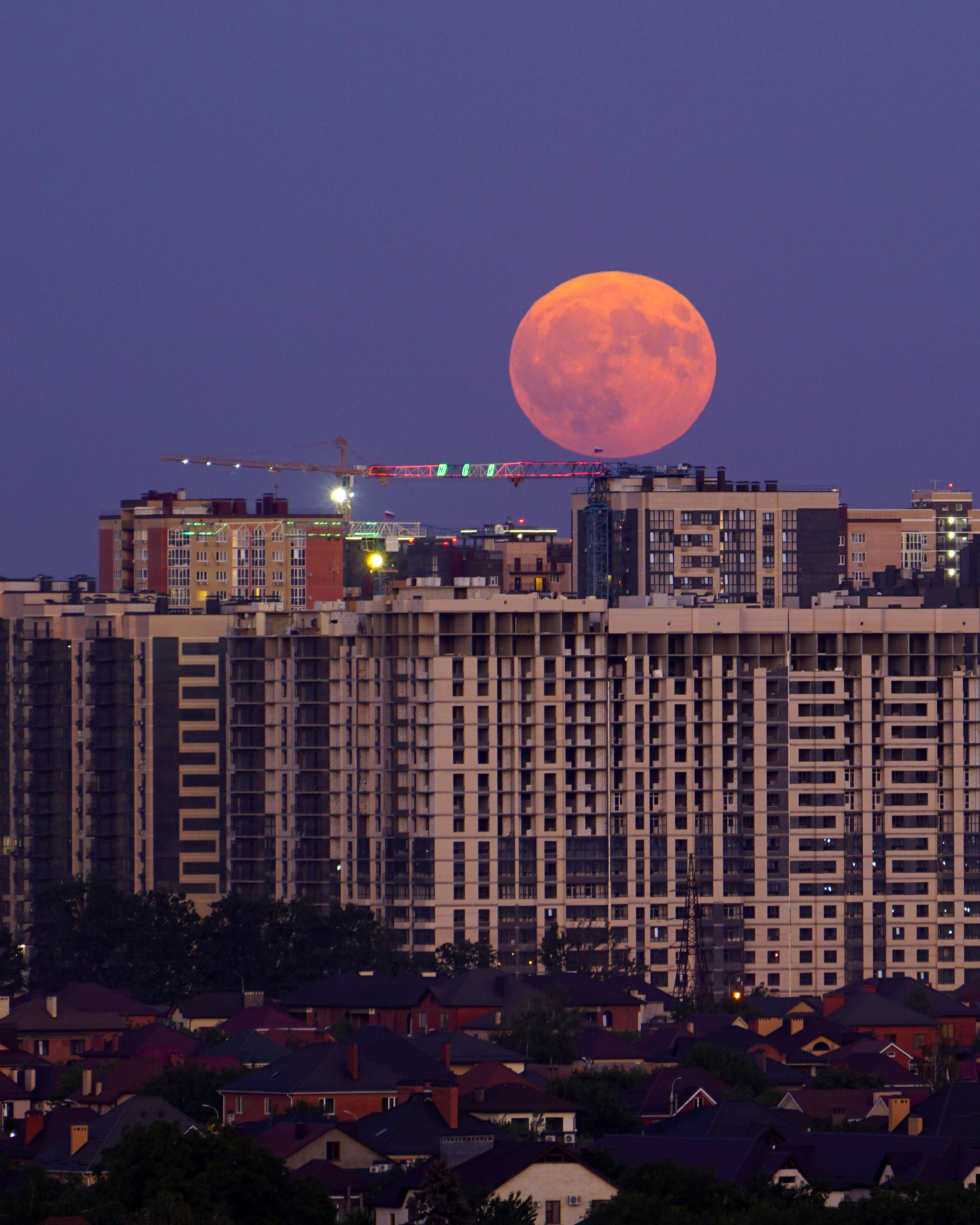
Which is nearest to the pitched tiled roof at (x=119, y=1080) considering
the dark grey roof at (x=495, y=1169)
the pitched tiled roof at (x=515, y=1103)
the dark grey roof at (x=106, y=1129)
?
the dark grey roof at (x=106, y=1129)

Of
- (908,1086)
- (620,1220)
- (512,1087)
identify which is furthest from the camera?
(908,1086)

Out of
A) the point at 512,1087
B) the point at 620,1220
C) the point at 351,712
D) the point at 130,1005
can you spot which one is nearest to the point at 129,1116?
the point at 512,1087

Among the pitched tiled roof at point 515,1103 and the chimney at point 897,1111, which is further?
the pitched tiled roof at point 515,1103

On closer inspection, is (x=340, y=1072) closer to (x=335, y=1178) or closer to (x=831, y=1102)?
(x=831, y=1102)

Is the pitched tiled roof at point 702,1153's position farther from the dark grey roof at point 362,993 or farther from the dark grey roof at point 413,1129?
the dark grey roof at point 362,993

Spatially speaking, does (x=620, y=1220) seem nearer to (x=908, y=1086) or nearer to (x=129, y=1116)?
(x=129, y=1116)

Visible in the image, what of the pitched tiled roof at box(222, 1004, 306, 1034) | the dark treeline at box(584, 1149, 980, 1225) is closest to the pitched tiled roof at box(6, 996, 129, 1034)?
the pitched tiled roof at box(222, 1004, 306, 1034)
